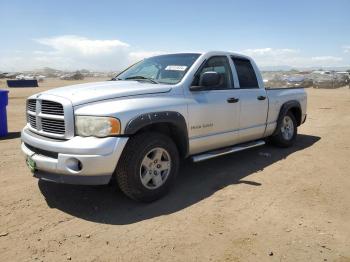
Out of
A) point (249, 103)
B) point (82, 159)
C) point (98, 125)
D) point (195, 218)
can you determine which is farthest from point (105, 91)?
point (249, 103)

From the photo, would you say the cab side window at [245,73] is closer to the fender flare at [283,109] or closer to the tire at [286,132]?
the fender flare at [283,109]

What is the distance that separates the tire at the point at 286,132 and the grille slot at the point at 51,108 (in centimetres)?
439

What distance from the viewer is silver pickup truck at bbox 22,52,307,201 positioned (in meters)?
3.90

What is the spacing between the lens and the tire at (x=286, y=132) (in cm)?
718

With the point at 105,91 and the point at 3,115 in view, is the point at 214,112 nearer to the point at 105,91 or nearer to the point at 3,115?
the point at 105,91

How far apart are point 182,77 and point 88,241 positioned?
8.30ft

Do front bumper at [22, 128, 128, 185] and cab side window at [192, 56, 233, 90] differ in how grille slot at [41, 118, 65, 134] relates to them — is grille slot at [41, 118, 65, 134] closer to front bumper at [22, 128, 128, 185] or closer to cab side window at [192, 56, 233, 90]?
front bumper at [22, 128, 128, 185]

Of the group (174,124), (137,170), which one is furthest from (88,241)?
(174,124)

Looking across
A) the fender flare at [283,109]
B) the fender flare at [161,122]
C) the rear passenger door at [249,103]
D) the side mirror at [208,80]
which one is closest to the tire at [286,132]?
the fender flare at [283,109]

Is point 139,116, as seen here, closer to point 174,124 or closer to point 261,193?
point 174,124

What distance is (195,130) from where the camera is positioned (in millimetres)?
4898

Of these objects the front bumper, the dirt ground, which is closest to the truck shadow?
the dirt ground

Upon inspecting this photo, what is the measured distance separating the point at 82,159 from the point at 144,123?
2.68 ft

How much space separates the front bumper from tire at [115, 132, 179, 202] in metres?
0.17
